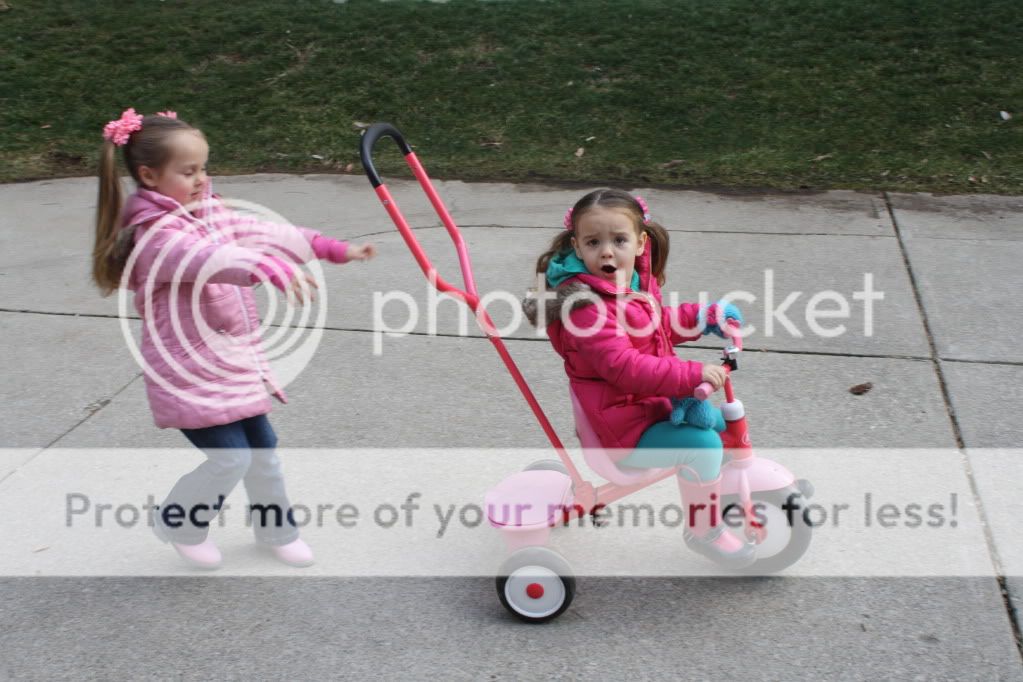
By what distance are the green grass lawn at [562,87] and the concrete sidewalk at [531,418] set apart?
23.1 inches

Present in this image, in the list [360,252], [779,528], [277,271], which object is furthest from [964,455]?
[277,271]

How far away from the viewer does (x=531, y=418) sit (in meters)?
3.95

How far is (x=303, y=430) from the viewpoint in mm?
3908

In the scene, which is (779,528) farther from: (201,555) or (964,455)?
(201,555)

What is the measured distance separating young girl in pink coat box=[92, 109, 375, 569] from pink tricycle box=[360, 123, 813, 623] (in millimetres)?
371

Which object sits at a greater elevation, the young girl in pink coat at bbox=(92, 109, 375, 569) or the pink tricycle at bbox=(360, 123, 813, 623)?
the young girl in pink coat at bbox=(92, 109, 375, 569)

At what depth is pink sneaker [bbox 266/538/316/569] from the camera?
10.3 feet

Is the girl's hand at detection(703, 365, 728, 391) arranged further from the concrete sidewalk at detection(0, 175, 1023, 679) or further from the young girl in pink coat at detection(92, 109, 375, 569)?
the young girl in pink coat at detection(92, 109, 375, 569)

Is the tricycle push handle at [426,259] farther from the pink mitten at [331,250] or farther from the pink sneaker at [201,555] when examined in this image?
the pink sneaker at [201,555]

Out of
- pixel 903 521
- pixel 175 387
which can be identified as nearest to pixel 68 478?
pixel 175 387

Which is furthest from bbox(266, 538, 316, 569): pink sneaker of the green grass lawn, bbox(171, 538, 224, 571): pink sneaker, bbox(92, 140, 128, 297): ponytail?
the green grass lawn

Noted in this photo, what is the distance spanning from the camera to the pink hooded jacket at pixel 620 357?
8.71ft

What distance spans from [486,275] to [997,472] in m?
2.63

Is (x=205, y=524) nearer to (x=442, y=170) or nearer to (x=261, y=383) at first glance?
(x=261, y=383)
